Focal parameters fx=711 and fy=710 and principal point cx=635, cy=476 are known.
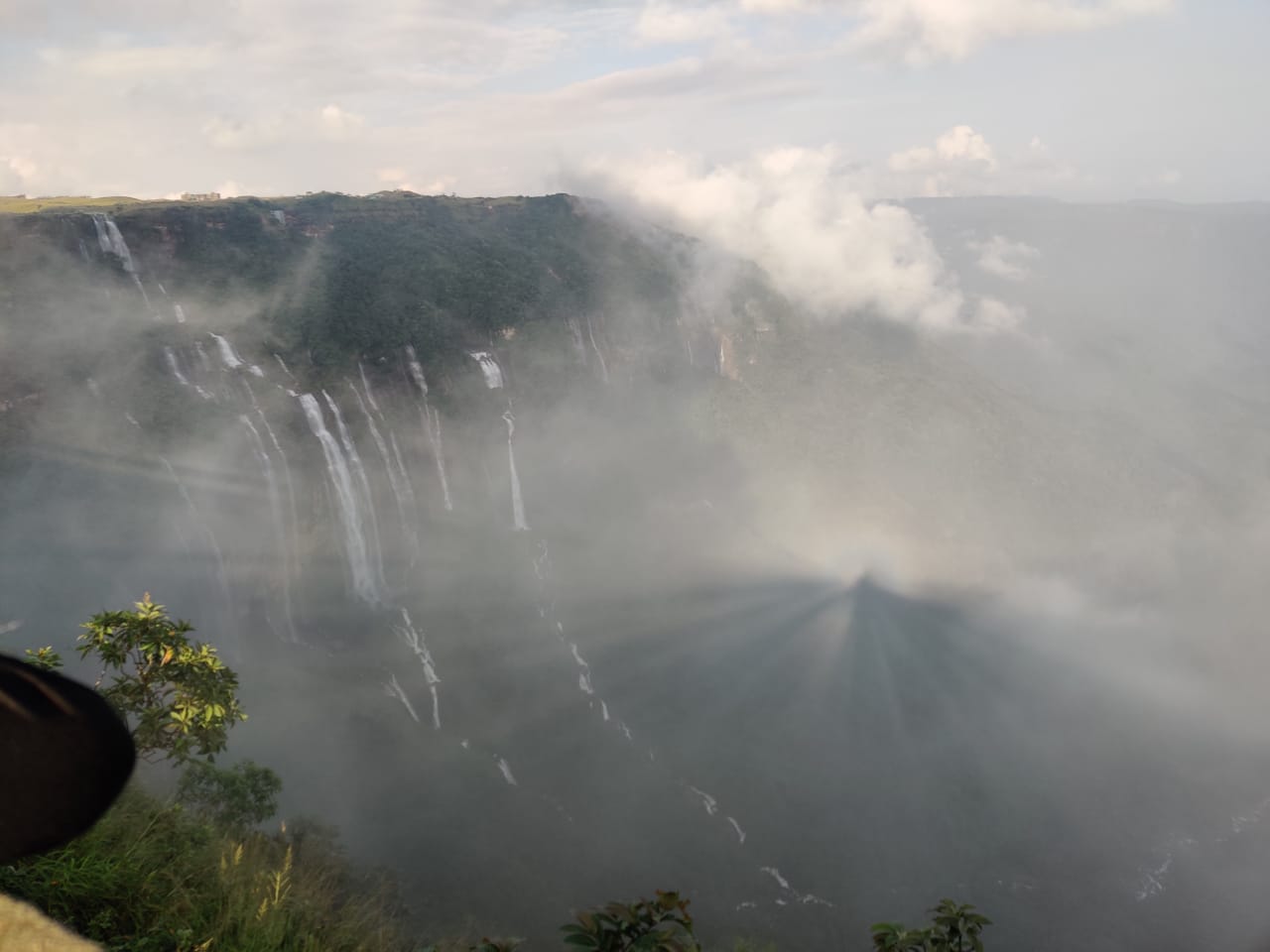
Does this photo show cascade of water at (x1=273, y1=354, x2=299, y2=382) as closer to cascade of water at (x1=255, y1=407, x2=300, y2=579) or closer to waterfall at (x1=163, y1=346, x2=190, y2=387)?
cascade of water at (x1=255, y1=407, x2=300, y2=579)

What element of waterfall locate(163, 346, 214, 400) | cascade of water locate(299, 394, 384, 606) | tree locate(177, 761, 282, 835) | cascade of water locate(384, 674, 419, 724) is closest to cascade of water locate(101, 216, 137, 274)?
waterfall locate(163, 346, 214, 400)

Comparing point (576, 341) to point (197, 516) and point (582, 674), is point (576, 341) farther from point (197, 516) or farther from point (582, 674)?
point (197, 516)

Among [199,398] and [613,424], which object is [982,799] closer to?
[613,424]

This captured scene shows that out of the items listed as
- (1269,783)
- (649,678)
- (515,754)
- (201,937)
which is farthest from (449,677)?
(1269,783)

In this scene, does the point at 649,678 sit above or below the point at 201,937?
below

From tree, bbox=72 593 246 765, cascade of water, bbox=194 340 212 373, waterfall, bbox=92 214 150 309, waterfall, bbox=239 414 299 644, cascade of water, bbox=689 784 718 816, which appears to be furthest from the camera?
waterfall, bbox=92 214 150 309

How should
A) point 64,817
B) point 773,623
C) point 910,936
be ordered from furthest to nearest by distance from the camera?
1. point 773,623
2. point 910,936
3. point 64,817
